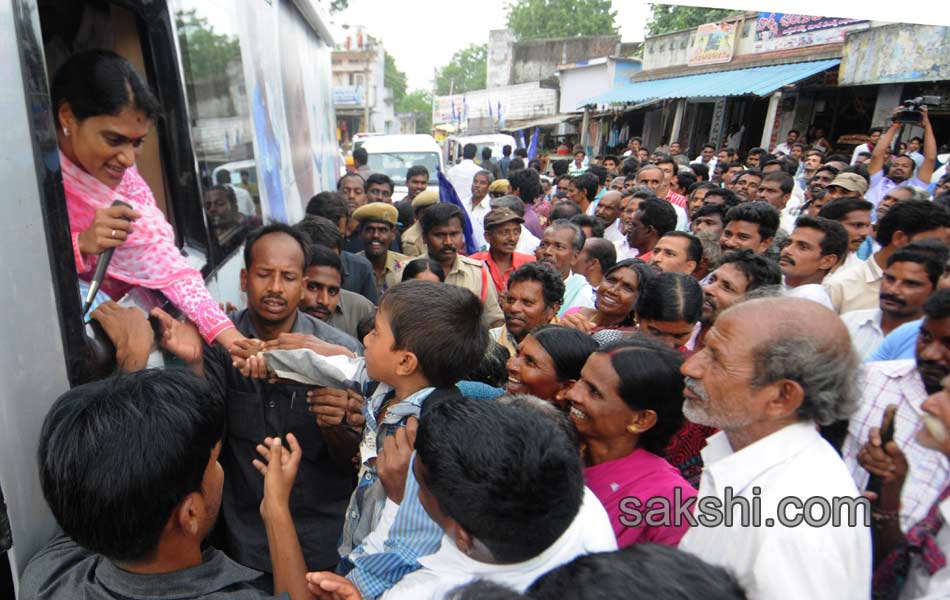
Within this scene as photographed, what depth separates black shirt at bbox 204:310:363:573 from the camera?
6.02 feet

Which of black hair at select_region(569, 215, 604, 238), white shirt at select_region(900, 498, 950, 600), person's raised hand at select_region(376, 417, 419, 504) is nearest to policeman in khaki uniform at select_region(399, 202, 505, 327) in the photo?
black hair at select_region(569, 215, 604, 238)

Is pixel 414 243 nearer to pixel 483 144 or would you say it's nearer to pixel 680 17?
pixel 483 144

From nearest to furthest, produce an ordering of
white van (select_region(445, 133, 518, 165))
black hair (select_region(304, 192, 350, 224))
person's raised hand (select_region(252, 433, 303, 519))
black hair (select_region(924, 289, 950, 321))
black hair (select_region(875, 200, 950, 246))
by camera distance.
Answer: person's raised hand (select_region(252, 433, 303, 519))
black hair (select_region(924, 289, 950, 321))
black hair (select_region(875, 200, 950, 246))
black hair (select_region(304, 192, 350, 224))
white van (select_region(445, 133, 518, 165))

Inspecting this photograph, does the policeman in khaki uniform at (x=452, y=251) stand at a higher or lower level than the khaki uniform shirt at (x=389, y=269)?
higher

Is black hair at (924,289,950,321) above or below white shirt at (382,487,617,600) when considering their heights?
above

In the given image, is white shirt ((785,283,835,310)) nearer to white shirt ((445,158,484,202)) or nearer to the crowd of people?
the crowd of people

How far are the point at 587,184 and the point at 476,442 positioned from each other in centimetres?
642

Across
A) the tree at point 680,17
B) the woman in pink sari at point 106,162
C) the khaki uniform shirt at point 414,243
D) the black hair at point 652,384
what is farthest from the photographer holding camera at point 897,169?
the tree at point 680,17

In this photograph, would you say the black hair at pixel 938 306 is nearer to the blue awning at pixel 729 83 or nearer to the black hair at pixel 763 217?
the black hair at pixel 763 217

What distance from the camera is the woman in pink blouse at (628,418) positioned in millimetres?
1573

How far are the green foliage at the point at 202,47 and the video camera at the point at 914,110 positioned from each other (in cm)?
680

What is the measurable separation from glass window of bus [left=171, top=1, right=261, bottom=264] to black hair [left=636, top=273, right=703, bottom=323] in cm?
203

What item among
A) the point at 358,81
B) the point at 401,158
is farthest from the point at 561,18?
the point at 401,158

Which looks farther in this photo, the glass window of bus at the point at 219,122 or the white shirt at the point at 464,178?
the white shirt at the point at 464,178
